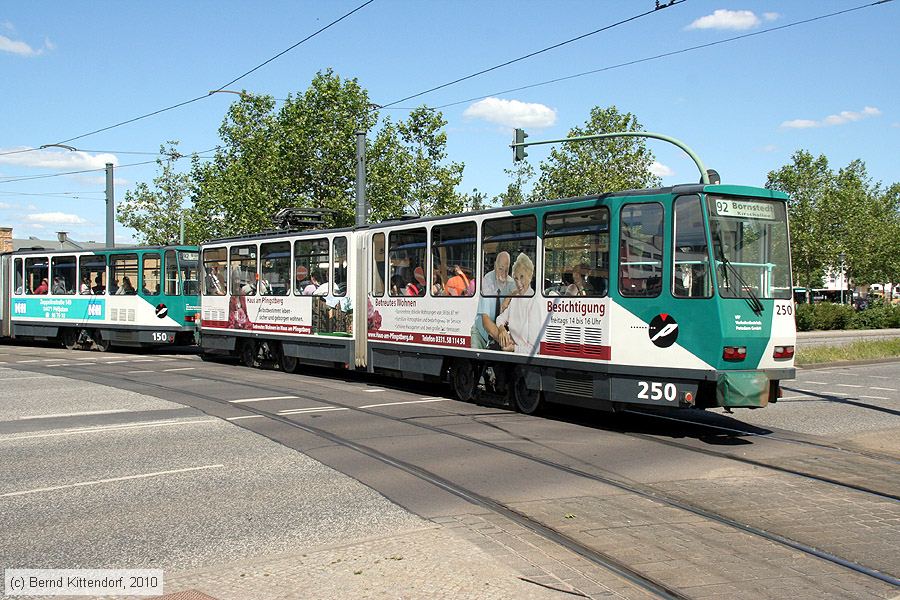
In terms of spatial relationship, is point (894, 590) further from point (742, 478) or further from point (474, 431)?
point (474, 431)

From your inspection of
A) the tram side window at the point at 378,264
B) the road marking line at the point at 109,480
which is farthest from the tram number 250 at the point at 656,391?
the tram side window at the point at 378,264

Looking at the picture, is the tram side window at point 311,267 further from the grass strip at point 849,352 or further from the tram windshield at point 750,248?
the grass strip at point 849,352

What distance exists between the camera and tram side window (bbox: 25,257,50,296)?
29.9 meters

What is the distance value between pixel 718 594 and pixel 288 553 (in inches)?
113

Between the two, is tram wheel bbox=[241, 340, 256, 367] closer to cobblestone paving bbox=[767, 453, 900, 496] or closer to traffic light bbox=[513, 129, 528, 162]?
traffic light bbox=[513, 129, 528, 162]

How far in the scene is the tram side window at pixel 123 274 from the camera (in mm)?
26688

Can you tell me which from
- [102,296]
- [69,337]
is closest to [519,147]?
[102,296]

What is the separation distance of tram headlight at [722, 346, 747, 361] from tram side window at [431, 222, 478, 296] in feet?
15.7

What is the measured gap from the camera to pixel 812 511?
7852 mm

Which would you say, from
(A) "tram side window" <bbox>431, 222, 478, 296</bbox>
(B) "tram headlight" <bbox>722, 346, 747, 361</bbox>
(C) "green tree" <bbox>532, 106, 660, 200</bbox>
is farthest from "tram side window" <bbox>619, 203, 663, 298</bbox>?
(C) "green tree" <bbox>532, 106, 660, 200</bbox>

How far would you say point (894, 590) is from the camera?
5781mm

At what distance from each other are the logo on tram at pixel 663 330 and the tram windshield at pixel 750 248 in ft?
2.36

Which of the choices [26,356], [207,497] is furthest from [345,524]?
[26,356]

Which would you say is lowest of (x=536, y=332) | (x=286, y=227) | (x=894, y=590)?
(x=894, y=590)
